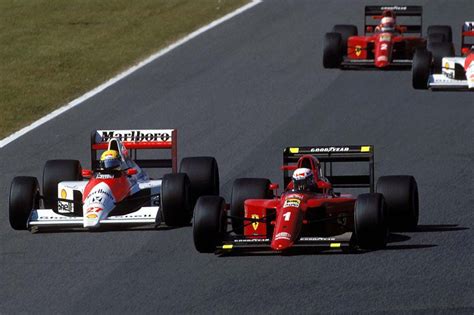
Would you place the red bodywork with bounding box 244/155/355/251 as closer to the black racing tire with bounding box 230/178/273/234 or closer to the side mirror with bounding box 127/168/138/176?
the black racing tire with bounding box 230/178/273/234

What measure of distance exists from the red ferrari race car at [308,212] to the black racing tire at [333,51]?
12.0 meters

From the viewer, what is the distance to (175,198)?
19.2 m

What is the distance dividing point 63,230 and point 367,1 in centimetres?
2035

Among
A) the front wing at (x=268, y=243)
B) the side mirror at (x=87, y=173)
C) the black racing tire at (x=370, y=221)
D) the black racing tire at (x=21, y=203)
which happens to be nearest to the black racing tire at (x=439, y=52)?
the side mirror at (x=87, y=173)

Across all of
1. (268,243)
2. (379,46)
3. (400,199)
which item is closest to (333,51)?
(379,46)

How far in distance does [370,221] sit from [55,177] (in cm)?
508

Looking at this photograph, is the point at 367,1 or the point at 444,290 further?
the point at 367,1

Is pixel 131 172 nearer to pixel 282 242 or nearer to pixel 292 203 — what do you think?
pixel 292 203

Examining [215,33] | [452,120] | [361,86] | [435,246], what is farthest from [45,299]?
[215,33]

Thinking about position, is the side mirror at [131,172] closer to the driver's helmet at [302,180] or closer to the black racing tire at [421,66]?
the driver's helmet at [302,180]

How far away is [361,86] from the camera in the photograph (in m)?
30.0

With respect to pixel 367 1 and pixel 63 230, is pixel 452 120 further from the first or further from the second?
pixel 367 1

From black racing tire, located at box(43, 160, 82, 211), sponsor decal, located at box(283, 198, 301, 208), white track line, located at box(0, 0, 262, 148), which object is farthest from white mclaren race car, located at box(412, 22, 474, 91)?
sponsor decal, located at box(283, 198, 301, 208)

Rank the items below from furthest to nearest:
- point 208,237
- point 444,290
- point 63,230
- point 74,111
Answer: point 74,111
point 63,230
point 208,237
point 444,290
